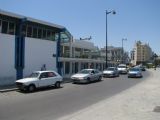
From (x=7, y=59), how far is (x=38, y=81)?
615 cm

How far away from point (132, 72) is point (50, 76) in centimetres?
1953

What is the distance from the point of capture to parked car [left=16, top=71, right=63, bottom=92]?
19766 mm

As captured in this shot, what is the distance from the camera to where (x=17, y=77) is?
86.7 ft

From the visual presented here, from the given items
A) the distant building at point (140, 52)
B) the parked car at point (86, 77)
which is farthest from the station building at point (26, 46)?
the distant building at point (140, 52)

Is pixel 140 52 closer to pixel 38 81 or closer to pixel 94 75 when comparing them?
pixel 94 75

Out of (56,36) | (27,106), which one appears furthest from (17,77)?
(27,106)

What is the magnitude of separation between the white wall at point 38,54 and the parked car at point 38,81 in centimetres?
615

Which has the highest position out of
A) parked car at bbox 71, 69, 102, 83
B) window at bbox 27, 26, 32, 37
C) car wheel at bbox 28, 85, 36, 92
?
window at bbox 27, 26, 32, 37

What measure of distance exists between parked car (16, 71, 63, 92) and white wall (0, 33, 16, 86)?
15.1 ft

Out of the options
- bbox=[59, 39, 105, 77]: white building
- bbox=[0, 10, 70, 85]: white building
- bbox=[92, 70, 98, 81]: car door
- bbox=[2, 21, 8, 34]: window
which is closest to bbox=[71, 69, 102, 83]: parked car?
bbox=[92, 70, 98, 81]: car door

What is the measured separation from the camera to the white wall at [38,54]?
2791 centimetres

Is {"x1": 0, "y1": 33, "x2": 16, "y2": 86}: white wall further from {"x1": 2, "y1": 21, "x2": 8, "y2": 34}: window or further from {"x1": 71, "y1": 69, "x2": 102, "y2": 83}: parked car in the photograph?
{"x1": 71, "y1": 69, "x2": 102, "y2": 83}: parked car

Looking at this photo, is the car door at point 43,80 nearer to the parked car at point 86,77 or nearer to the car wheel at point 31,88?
the car wheel at point 31,88

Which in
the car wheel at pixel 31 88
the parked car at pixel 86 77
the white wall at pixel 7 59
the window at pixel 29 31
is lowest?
the car wheel at pixel 31 88
